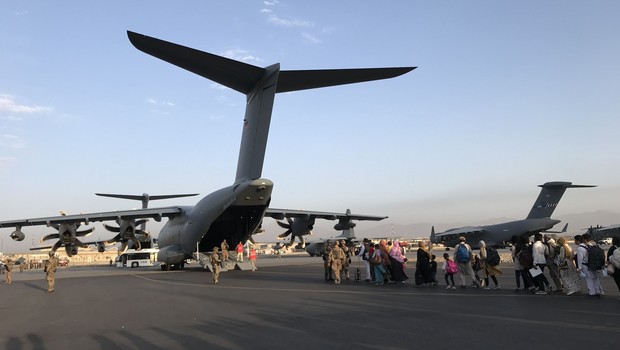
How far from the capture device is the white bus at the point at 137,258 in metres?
39.8

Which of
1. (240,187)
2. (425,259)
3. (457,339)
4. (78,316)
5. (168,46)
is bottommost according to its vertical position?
(78,316)

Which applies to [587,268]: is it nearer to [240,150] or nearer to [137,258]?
[240,150]

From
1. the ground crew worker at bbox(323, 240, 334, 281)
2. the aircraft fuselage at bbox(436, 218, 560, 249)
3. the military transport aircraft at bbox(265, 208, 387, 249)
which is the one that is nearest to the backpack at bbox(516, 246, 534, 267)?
the ground crew worker at bbox(323, 240, 334, 281)

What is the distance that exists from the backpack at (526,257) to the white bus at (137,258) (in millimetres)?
36216

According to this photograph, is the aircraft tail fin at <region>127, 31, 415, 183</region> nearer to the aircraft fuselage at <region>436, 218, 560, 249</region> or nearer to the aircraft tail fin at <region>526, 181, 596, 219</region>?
the aircraft tail fin at <region>526, 181, 596, 219</region>

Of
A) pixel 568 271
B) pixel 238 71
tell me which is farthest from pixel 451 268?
pixel 238 71

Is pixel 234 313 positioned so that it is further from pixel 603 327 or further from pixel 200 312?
pixel 603 327

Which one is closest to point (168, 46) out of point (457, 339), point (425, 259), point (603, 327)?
point (425, 259)

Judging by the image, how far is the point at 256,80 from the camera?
56.9 feet

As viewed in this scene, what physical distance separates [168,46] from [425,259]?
10.0 m

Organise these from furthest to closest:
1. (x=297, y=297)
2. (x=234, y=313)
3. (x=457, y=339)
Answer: (x=297, y=297)
(x=234, y=313)
(x=457, y=339)

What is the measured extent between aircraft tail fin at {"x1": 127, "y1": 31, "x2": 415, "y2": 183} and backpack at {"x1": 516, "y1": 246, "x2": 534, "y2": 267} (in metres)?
6.53

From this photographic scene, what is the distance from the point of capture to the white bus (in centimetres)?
3978

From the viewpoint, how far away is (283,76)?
16984 millimetres
